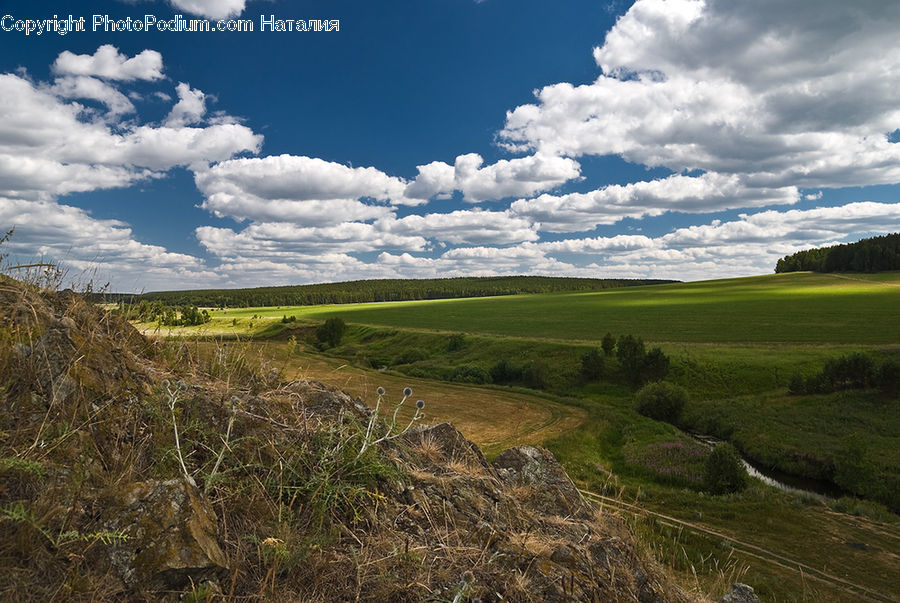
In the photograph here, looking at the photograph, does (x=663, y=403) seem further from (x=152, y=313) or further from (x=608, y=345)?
(x=152, y=313)

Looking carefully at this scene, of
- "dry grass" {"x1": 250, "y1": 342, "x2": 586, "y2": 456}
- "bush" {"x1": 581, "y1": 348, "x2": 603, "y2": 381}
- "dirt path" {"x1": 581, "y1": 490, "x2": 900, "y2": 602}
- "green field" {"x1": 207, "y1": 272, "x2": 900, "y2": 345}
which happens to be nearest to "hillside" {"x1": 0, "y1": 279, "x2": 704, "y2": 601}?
"dirt path" {"x1": 581, "y1": 490, "x2": 900, "y2": 602}

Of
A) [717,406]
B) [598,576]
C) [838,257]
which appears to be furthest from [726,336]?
[838,257]

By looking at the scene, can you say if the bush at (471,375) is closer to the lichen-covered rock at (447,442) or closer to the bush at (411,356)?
the bush at (411,356)

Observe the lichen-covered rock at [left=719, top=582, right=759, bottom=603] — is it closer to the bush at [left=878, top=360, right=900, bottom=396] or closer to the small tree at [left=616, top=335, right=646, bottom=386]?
the small tree at [left=616, top=335, right=646, bottom=386]

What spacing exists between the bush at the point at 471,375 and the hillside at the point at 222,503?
4765 centimetres

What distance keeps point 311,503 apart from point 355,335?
303 ft

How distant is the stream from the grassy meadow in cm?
64

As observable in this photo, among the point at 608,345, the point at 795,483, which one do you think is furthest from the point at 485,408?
the point at 608,345

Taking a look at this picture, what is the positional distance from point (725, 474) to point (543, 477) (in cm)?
2531

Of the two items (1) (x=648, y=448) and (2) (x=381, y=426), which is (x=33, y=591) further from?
(1) (x=648, y=448)

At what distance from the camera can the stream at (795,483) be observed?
28834 mm

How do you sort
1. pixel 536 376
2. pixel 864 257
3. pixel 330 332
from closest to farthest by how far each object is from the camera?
pixel 536 376 < pixel 330 332 < pixel 864 257

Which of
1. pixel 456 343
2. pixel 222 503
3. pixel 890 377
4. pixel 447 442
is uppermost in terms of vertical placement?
pixel 222 503

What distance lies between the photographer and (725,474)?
86.7ft
